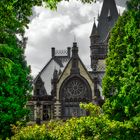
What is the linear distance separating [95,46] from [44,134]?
178ft

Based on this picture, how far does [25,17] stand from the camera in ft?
39.0

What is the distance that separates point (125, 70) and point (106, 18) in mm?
54046

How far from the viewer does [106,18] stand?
81875 millimetres

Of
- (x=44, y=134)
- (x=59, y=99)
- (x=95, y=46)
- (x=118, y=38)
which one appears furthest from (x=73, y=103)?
(x=44, y=134)

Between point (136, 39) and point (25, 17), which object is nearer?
point (25, 17)

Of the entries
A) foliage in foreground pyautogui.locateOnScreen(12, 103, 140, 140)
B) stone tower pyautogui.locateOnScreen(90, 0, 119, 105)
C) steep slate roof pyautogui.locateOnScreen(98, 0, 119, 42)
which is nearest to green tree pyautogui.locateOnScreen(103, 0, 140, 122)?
foliage in foreground pyautogui.locateOnScreen(12, 103, 140, 140)

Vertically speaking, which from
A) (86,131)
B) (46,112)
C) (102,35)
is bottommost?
(86,131)

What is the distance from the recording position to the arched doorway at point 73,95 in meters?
59.2

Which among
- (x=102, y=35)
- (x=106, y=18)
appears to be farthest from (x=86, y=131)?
(x=106, y=18)

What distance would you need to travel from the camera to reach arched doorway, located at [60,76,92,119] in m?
59.2

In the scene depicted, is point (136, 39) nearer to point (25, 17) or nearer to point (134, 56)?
point (134, 56)

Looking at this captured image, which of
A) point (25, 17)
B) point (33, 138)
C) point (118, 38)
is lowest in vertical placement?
point (33, 138)

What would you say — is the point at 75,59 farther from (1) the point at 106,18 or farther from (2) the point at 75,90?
(1) the point at 106,18

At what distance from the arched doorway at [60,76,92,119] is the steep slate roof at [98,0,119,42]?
1967cm
